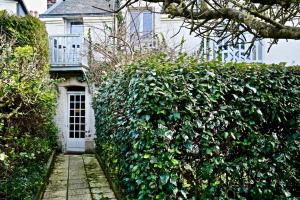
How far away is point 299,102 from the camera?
561 cm

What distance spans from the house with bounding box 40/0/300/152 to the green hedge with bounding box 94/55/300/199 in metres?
9.39

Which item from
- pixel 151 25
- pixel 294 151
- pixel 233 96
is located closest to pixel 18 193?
pixel 233 96

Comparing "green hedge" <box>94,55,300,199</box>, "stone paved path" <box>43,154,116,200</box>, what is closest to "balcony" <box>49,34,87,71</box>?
"stone paved path" <box>43,154,116,200</box>

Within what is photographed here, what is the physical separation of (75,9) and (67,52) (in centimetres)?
317

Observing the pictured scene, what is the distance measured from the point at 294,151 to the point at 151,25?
11.9 metres

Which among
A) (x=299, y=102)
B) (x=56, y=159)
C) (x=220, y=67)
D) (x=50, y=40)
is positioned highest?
(x=50, y=40)

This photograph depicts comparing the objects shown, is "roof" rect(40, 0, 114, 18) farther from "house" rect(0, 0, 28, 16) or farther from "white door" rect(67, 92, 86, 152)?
"white door" rect(67, 92, 86, 152)

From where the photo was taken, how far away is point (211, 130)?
5203 mm

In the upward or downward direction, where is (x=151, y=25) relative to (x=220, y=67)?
upward

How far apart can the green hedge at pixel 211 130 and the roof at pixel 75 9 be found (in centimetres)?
1182

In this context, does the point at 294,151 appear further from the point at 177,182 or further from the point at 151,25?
the point at 151,25

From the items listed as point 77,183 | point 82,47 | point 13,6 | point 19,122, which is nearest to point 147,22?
point 82,47

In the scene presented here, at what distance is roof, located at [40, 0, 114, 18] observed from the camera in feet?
55.1

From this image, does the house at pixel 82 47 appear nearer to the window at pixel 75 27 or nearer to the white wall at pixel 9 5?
the window at pixel 75 27
